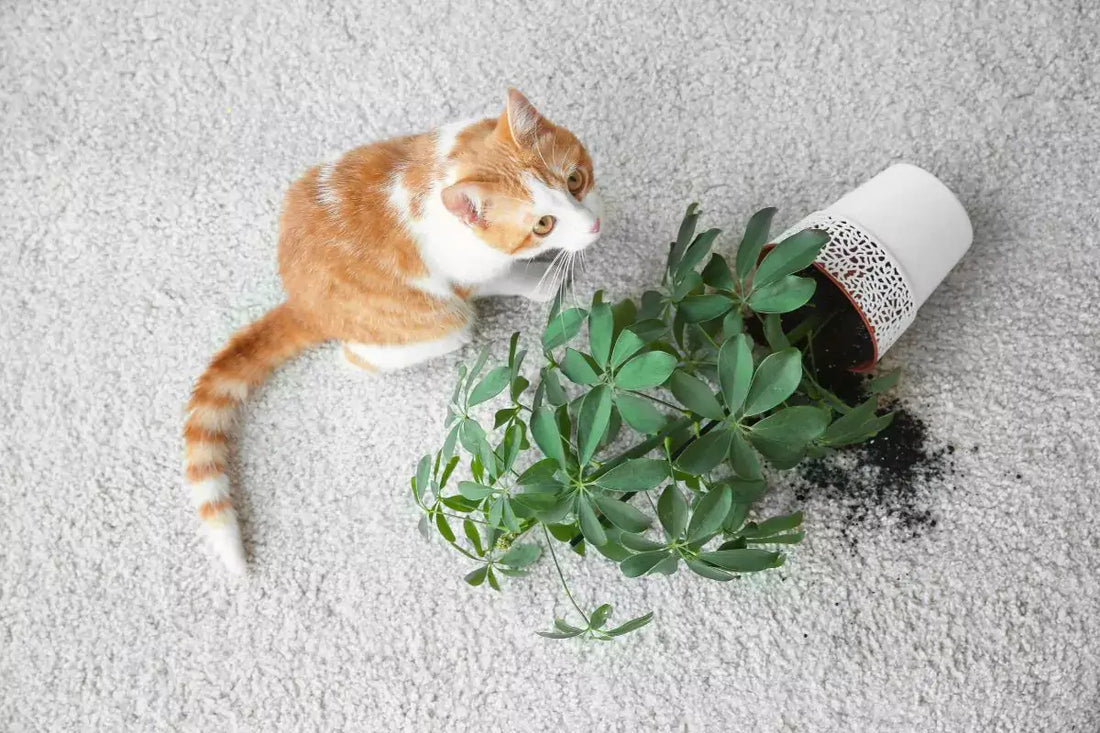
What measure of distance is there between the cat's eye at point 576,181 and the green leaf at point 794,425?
39 cm

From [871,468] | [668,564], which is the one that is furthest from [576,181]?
[871,468]

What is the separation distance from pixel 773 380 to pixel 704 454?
115 millimetres

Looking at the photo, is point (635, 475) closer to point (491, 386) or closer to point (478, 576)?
point (491, 386)

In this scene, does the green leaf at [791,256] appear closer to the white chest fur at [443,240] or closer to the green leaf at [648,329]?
the green leaf at [648,329]

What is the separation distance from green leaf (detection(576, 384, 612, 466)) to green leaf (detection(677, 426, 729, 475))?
0.32ft

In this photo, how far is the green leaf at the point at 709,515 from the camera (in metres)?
0.91

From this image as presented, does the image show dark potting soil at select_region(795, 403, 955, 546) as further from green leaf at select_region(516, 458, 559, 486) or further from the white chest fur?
the white chest fur

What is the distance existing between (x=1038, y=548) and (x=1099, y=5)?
2.84 ft

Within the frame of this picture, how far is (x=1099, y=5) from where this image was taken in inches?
50.0

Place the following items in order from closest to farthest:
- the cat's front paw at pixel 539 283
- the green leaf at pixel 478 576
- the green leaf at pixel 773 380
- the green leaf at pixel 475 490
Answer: the green leaf at pixel 773 380
the green leaf at pixel 475 490
the green leaf at pixel 478 576
the cat's front paw at pixel 539 283

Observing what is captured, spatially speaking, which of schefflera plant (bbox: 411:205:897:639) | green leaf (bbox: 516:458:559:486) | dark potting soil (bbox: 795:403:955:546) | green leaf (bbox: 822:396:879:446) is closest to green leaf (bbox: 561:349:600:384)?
schefflera plant (bbox: 411:205:897:639)

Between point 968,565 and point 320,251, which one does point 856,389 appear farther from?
point 320,251

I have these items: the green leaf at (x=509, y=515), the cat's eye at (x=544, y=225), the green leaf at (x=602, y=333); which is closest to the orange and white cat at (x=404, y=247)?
the cat's eye at (x=544, y=225)

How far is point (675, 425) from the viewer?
1010 millimetres
